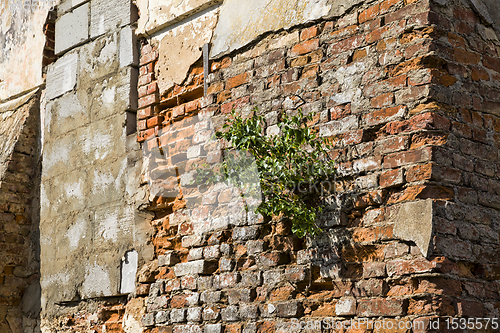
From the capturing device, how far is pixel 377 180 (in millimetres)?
2619

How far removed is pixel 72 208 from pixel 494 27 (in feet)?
9.72

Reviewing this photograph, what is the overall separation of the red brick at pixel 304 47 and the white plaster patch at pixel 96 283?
1.88 metres

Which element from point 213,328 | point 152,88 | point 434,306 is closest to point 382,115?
point 434,306

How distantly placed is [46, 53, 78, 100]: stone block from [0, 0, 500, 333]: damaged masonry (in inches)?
0.7

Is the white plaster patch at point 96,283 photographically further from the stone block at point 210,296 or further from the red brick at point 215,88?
the red brick at point 215,88

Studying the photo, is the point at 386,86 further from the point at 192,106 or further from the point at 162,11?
the point at 162,11

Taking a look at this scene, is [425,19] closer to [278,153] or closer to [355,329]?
[278,153]

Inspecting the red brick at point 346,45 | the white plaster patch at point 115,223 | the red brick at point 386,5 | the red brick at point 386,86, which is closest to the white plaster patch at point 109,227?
the white plaster patch at point 115,223

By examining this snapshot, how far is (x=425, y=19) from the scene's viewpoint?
2613mm

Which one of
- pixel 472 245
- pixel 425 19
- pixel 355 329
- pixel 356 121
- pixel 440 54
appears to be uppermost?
pixel 425 19

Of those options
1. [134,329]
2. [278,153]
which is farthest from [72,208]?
[278,153]

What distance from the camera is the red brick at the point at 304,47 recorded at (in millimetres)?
2986

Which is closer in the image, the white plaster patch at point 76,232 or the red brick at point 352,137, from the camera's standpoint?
the red brick at point 352,137

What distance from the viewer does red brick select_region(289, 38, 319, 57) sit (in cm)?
299
